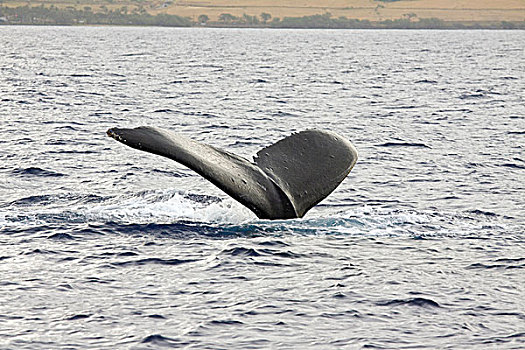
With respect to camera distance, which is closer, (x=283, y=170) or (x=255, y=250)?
(x=255, y=250)

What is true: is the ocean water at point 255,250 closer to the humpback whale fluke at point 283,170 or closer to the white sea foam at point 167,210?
the white sea foam at point 167,210

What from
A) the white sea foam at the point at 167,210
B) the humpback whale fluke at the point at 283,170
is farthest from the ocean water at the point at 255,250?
the humpback whale fluke at the point at 283,170

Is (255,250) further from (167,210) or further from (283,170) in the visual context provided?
(167,210)

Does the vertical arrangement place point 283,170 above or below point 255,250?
above

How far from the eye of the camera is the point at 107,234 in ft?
35.9

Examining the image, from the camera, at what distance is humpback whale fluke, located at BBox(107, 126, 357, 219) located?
951cm

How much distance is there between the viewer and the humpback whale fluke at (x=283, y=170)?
31.2ft

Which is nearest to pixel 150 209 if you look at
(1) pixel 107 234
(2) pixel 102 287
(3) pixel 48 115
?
(1) pixel 107 234

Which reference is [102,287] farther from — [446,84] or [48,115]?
[446,84]

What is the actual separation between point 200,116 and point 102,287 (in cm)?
1850

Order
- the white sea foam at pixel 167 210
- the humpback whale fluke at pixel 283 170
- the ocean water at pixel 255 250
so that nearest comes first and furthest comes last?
the ocean water at pixel 255 250, the humpback whale fluke at pixel 283 170, the white sea foam at pixel 167 210

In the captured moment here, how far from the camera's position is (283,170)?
10688 millimetres

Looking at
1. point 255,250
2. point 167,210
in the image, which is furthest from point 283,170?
point 167,210

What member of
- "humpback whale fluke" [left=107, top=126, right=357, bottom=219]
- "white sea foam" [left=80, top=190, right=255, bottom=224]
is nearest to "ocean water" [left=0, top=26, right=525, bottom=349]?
"white sea foam" [left=80, top=190, right=255, bottom=224]
